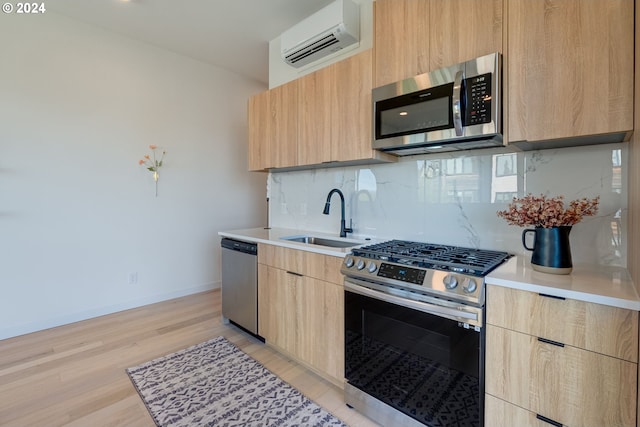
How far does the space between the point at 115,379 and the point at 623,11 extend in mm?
3366

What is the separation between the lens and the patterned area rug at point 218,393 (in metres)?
1.66

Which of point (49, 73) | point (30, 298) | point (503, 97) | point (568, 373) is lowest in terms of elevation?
point (30, 298)

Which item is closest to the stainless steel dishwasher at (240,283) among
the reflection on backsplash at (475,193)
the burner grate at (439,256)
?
the reflection on backsplash at (475,193)

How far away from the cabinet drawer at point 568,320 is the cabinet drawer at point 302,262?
0.89 metres

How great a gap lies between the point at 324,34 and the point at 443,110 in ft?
4.38

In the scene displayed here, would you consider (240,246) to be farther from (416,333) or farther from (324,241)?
(416,333)

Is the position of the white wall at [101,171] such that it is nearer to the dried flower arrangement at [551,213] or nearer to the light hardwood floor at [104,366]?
the light hardwood floor at [104,366]

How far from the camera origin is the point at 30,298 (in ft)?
8.93

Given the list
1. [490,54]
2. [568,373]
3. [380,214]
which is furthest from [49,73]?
[568,373]

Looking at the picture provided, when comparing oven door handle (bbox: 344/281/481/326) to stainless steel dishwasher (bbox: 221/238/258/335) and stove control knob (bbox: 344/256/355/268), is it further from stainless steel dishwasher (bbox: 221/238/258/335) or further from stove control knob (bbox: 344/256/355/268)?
stainless steel dishwasher (bbox: 221/238/258/335)

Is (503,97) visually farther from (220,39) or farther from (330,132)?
(220,39)

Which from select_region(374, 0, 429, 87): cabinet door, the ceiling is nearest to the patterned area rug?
select_region(374, 0, 429, 87): cabinet door

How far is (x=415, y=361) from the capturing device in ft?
4.78

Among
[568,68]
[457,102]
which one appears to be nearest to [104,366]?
[457,102]
